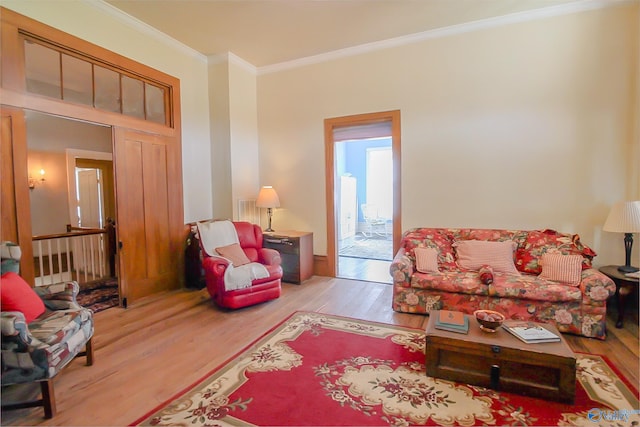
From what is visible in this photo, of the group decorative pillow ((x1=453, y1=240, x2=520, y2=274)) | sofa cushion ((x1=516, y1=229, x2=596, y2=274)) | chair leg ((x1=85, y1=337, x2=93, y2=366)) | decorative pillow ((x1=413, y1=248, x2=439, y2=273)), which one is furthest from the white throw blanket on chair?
sofa cushion ((x1=516, y1=229, x2=596, y2=274))

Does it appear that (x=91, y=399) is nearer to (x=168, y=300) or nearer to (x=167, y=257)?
(x=168, y=300)

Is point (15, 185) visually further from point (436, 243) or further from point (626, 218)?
point (626, 218)

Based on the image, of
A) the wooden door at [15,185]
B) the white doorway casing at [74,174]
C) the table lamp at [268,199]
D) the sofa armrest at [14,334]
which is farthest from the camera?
the white doorway casing at [74,174]

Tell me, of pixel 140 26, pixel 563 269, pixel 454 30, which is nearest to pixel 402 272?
pixel 563 269

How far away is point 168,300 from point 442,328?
3.27 m

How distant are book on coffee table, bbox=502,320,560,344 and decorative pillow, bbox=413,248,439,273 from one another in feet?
3.86

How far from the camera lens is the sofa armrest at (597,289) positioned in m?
2.68

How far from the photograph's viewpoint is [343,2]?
337cm

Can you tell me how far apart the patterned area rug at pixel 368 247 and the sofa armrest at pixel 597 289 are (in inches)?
134

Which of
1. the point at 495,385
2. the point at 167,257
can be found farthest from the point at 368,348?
the point at 167,257

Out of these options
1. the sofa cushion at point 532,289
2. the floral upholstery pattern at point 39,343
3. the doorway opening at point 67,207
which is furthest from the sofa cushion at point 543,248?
the doorway opening at point 67,207

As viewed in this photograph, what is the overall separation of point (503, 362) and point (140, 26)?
504 centimetres

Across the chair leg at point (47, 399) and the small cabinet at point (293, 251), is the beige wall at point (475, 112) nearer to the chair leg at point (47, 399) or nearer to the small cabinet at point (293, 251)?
the small cabinet at point (293, 251)

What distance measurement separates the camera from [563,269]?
2951 mm
